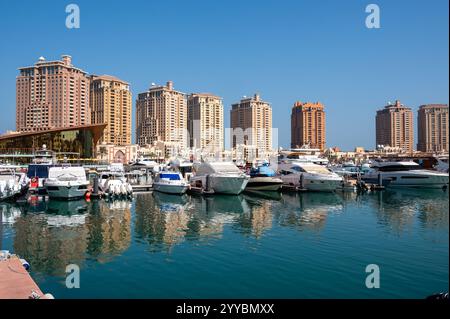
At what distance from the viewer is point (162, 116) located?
491ft

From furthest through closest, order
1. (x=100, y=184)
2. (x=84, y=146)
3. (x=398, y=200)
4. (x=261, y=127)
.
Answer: (x=261, y=127) < (x=84, y=146) < (x=100, y=184) < (x=398, y=200)

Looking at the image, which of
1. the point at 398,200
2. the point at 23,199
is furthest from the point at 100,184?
the point at 398,200

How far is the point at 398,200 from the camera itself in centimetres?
3841

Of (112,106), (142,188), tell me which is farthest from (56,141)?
(112,106)

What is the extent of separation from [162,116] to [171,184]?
365ft

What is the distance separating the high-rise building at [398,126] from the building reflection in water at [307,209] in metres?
115

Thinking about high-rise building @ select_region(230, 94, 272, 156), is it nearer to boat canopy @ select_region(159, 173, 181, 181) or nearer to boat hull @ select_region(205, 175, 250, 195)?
boat canopy @ select_region(159, 173, 181, 181)

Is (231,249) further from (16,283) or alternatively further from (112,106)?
(112,106)

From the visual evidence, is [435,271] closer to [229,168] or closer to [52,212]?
[52,212]

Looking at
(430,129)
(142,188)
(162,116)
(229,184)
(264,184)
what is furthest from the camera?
(162,116)

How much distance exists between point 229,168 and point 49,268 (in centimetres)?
2962

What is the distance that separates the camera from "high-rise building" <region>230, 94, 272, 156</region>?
145125 mm

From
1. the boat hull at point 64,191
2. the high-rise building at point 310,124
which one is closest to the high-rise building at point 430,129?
the high-rise building at point 310,124

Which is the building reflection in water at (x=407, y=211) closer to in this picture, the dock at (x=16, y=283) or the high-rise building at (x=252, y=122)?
the dock at (x=16, y=283)
